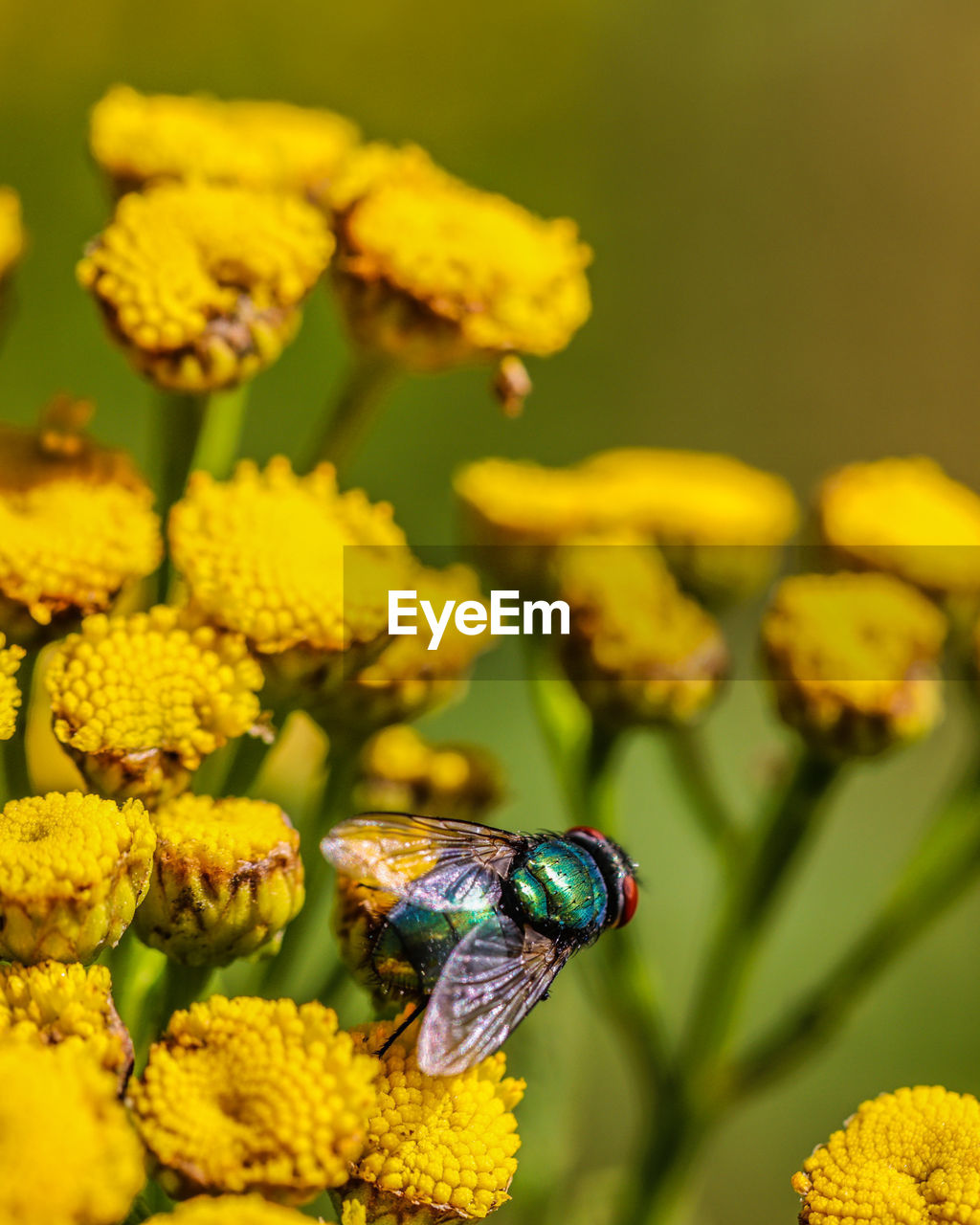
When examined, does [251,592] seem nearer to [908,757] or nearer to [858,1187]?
[858,1187]

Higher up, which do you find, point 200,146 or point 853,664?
point 200,146

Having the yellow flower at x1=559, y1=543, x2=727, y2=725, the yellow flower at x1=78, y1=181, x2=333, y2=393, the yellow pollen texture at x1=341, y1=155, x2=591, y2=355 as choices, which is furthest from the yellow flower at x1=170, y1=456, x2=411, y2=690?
the yellow flower at x1=559, y1=543, x2=727, y2=725

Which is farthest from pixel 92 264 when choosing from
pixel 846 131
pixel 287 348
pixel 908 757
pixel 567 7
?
pixel 846 131

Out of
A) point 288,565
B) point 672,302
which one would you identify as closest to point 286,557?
point 288,565

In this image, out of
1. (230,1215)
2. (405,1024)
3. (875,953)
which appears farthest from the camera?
(875,953)

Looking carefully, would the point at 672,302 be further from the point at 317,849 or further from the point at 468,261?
the point at 317,849
